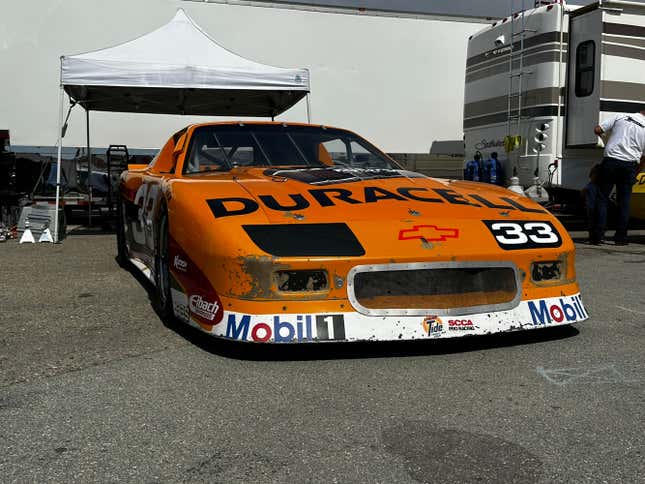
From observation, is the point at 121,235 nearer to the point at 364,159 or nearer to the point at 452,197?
the point at 364,159

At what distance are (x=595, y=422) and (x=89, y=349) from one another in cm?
214

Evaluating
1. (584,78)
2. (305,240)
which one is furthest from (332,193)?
(584,78)

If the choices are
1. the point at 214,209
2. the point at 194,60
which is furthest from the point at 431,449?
the point at 194,60

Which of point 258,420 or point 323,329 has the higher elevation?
point 323,329

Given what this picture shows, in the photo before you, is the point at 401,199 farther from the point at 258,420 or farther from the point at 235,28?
the point at 235,28

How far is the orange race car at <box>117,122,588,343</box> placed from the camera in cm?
271

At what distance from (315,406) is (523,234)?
1.41 meters

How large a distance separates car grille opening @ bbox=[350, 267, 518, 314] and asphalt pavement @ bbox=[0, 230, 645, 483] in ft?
0.75

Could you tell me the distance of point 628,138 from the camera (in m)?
7.24

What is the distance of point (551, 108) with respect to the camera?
28.2 feet

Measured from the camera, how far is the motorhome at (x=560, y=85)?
26.6 ft

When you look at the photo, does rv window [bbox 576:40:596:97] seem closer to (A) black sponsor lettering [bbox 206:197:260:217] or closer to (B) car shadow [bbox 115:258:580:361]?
(B) car shadow [bbox 115:258:580:361]

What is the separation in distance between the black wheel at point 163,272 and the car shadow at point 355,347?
20 centimetres

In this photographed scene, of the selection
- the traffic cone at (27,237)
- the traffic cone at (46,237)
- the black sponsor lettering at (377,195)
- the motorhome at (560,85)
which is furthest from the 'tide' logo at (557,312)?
the traffic cone at (27,237)
